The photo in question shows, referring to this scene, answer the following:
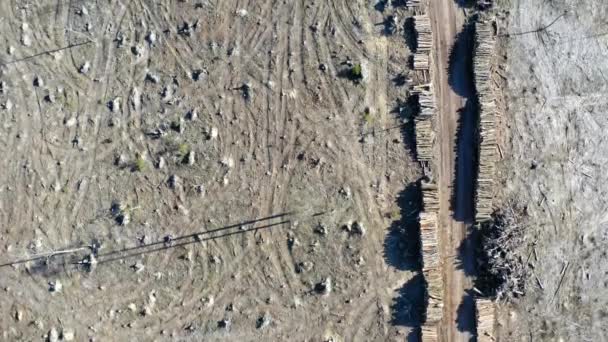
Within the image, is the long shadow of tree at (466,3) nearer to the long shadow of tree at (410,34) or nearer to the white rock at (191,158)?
the long shadow of tree at (410,34)

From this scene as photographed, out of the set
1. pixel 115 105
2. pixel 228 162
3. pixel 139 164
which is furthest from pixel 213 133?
pixel 115 105

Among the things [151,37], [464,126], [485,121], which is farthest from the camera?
[464,126]

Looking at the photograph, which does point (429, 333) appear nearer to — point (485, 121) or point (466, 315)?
point (466, 315)

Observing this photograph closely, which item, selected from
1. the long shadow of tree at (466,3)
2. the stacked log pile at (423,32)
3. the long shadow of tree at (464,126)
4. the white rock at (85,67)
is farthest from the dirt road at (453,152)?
the white rock at (85,67)

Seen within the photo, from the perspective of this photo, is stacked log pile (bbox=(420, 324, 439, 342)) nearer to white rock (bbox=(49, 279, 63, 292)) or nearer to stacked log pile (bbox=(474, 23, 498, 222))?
stacked log pile (bbox=(474, 23, 498, 222))

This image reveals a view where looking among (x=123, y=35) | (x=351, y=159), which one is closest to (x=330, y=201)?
(x=351, y=159)

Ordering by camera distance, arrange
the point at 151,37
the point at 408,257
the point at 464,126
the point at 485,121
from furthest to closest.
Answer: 1. the point at 464,126
2. the point at 408,257
3. the point at 151,37
4. the point at 485,121

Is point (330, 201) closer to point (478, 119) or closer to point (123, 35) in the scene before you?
point (478, 119)

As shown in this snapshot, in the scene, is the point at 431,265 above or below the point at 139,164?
below
